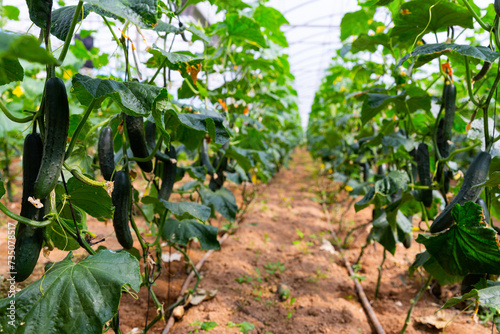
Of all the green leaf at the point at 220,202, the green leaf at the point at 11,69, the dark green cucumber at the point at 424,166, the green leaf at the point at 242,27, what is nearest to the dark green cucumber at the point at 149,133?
the green leaf at the point at 11,69

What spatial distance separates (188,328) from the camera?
181 centimetres

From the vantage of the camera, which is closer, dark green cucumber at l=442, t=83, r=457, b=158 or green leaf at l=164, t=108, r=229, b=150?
green leaf at l=164, t=108, r=229, b=150

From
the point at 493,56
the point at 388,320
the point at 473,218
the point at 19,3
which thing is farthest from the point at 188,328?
the point at 19,3

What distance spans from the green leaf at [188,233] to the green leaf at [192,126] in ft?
1.61

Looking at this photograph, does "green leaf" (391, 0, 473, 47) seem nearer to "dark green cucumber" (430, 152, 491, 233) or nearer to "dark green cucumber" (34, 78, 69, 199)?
"dark green cucumber" (430, 152, 491, 233)

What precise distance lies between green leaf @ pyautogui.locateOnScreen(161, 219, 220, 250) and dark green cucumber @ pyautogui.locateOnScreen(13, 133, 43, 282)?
93 centimetres

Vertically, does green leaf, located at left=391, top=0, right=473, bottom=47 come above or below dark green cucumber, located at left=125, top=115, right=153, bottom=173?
above

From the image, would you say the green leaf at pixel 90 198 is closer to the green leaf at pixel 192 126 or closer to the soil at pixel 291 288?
the green leaf at pixel 192 126

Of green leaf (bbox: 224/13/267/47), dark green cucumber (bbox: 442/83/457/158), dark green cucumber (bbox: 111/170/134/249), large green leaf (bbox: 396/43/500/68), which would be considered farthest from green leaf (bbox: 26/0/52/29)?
dark green cucumber (bbox: 442/83/457/158)

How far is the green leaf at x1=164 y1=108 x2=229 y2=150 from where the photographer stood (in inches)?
47.2

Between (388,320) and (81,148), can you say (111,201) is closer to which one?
(81,148)

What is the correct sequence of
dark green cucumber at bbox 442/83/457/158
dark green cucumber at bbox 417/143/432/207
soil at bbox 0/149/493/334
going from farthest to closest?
soil at bbox 0/149/493/334, dark green cucumber at bbox 417/143/432/207, dark green cucumber at bbox 442/83/457/158

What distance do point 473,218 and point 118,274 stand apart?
1158 mm

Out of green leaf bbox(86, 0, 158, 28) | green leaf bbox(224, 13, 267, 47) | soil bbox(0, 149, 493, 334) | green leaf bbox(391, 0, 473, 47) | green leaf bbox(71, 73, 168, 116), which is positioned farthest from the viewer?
green leaf bbox(224, 13, 267, 47)
